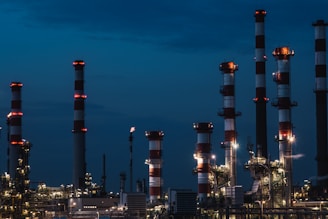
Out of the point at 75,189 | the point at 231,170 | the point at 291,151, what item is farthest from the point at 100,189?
the point at 291,151

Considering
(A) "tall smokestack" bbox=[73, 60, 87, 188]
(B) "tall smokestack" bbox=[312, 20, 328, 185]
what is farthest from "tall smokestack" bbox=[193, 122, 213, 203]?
(A) "tall smokestack" bbox=[73, 60, 87, 188]

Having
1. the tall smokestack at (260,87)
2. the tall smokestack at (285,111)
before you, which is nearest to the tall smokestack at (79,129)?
the tall smokestack at (260,87)

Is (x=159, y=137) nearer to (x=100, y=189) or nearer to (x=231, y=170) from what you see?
(x=231, y=170)

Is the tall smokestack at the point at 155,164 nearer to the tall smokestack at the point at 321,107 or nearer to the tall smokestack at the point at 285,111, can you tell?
the tall smokestack at the point at 285,111

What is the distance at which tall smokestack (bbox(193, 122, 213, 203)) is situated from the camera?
215 ft

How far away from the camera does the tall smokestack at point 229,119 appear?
6650 centimetres

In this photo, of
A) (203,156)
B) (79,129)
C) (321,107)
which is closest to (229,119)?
(203,156)

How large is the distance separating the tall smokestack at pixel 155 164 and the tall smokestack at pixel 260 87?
7.13 metres

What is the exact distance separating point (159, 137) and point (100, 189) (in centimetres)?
1236

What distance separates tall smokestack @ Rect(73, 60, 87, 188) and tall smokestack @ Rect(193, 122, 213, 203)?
43.8ft

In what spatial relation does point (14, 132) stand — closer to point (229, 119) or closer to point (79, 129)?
point (79, 129)

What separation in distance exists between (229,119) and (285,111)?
4647 mm

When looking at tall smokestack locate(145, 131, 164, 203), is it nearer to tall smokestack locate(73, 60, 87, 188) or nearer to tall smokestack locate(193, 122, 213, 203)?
tall smokestack locate(193, 122, 213, 203)

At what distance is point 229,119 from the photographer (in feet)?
219
